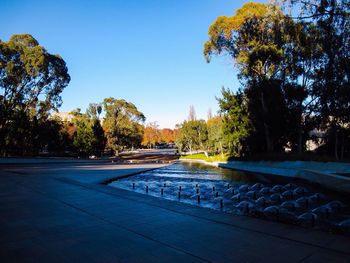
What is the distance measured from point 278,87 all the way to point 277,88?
0.22 meters

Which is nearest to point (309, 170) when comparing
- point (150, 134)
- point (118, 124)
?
point (118, 124)

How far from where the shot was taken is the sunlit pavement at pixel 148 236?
13.4ft

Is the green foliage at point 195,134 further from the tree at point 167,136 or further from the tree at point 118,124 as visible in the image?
the tree at point 167,136

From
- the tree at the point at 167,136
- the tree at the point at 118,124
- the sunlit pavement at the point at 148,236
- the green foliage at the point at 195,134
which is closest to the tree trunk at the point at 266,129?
the sunlit pavement at the point at 148,236

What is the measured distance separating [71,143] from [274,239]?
156 feet

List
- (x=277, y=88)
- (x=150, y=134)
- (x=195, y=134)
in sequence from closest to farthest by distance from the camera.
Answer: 1. (x=277, y=88)
2. (x=195, y=134)
3. (x=150, y=134)

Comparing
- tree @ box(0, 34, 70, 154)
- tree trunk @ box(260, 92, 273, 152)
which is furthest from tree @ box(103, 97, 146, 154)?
tree trunk @ box(260, 92, 273, 152)

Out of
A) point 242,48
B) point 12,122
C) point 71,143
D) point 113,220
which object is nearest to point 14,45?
point 12,122

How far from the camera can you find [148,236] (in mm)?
5016

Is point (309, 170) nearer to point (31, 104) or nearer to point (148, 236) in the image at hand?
point (148, 236)

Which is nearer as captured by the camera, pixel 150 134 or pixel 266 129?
pixel 266 129

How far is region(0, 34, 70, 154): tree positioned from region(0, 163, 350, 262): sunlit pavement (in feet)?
95.7

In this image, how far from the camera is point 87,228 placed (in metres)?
5.46

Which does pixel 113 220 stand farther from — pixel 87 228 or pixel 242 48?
pixel 242 48
